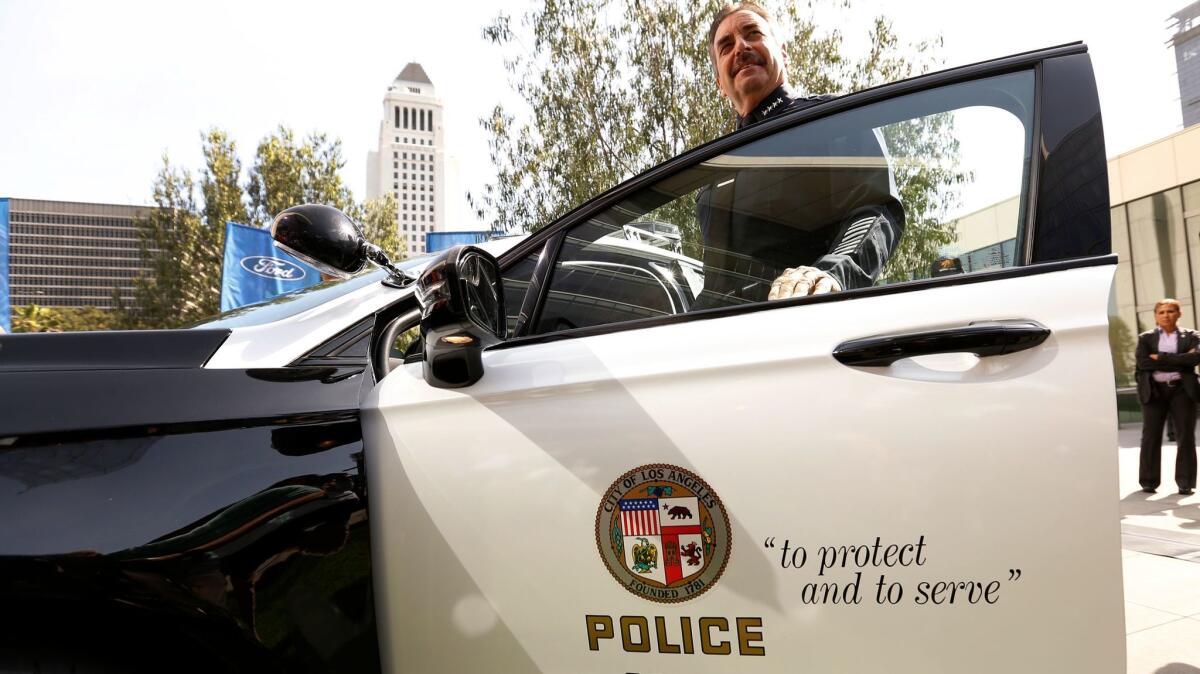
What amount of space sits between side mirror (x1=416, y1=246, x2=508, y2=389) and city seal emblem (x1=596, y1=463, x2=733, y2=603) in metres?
0.31

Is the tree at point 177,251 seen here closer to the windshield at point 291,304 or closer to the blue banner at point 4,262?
the blue banner at point 4,262

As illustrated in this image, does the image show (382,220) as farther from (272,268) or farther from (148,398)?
(148,398)

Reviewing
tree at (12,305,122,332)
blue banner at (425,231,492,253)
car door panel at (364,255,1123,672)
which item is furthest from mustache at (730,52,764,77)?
tree at (12,305,122,332)

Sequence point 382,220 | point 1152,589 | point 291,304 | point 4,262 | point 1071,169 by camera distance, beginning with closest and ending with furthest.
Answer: point 1071,169, point 1152,589, point 291,304, point 4,262, point 382,220

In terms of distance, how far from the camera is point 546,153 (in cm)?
920

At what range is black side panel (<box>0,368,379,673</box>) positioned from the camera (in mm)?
973

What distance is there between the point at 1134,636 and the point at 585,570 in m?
0.81

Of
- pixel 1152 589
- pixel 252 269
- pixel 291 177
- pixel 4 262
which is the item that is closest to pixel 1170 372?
pixel 1152 589

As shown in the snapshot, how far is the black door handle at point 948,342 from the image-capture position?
96 cm

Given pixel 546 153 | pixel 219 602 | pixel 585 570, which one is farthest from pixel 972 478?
pixel 546 153

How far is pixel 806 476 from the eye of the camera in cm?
97

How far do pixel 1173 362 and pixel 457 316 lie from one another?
22.4 ft

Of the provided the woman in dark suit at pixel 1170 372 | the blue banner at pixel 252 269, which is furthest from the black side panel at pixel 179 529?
the blue banner at pixel 252 269

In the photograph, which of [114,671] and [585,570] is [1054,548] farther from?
[114,671]
